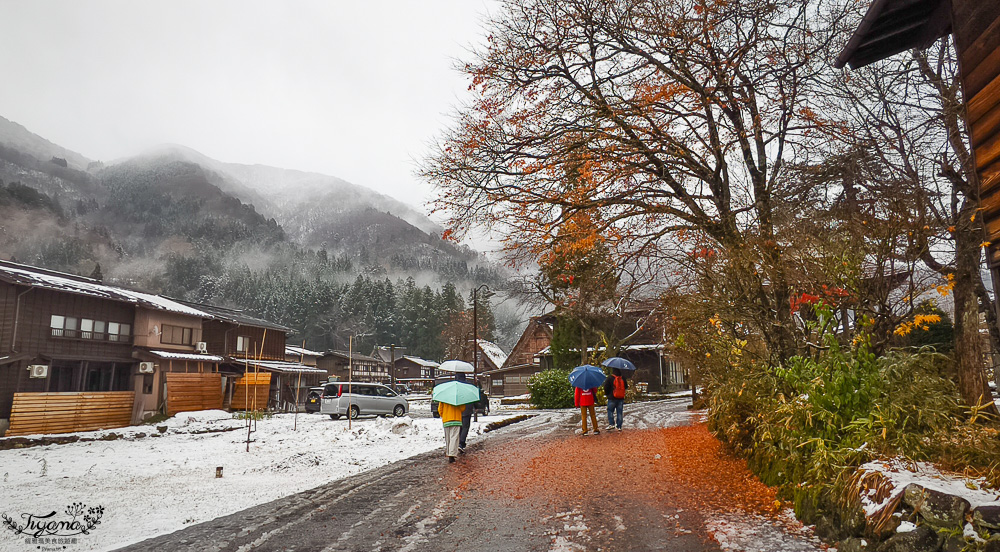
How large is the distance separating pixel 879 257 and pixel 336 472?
9677mm

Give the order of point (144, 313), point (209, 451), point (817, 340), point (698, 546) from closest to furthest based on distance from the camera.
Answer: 1. point (698, 546)
2. point (817, 340)
3. point (209, 451)
4. point (144, 313)

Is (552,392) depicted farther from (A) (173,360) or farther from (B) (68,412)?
(A) (173,360)

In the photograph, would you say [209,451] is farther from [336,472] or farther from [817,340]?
[817,340]

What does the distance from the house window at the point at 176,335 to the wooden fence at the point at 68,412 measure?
10286 millimetres

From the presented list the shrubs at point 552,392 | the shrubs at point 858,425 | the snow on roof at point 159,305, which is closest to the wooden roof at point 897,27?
the shrubs at point 858,425

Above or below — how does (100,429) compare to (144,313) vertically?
below

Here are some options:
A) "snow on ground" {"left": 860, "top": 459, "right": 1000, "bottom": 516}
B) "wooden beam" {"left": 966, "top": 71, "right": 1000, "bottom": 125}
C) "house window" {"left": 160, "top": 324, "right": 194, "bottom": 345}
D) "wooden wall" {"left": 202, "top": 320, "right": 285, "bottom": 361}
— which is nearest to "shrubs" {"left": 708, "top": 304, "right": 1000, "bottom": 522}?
"snow on ground" {"left": 860, "top": 459, "right": 1000, "bottom": 516}

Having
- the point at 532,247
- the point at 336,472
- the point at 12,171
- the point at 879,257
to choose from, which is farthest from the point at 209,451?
the point at 12,171

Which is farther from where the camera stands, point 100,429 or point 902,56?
point 100,429

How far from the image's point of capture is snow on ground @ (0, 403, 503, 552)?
736 cm

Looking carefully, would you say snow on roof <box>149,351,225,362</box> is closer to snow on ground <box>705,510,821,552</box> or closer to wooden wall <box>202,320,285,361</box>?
wooden wall <box>202,320,285,361</box>

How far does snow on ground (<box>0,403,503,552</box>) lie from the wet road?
2.74ft

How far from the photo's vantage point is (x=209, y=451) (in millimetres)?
14867

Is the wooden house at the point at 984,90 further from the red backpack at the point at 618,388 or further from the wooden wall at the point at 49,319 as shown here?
the wooden wall at the point at 49,319
